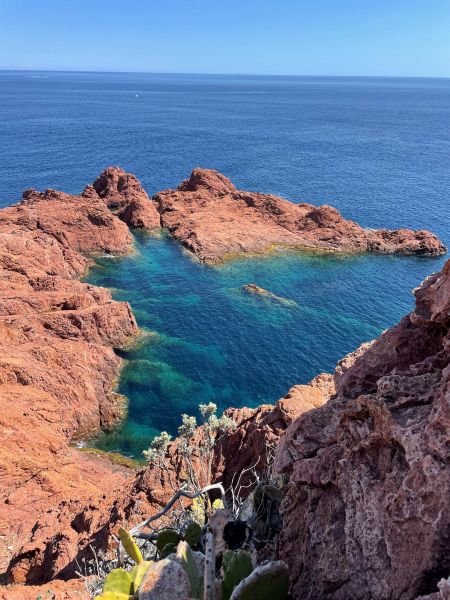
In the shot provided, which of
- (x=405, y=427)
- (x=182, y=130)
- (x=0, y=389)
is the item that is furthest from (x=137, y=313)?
(x=182, y=130)

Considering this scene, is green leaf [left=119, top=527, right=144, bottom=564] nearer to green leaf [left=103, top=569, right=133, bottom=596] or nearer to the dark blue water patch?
green leaf [left=103, top=569, right=133, bottom=596]

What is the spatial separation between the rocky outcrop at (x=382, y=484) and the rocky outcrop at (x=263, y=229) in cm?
6161

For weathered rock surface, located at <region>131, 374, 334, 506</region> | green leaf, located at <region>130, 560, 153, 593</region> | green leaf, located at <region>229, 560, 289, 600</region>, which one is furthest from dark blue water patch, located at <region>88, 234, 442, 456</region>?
green leaf, located at <region>229, 560, 289, 600</region>

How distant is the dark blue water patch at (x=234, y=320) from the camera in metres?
43.5

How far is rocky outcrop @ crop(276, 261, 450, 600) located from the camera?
7.64 m

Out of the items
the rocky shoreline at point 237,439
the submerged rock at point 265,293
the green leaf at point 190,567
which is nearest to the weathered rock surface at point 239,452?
the rocky shoreline at point 237,439

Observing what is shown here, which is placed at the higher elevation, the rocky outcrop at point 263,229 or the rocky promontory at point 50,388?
the rocky outcrop at point 263,229

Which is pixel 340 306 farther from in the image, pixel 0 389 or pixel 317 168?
pixel 317 168

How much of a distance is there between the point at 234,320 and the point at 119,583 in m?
46.0

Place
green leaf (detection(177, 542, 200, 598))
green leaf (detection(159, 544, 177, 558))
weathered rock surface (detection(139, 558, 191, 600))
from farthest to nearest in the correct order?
1. green leaf (detection(159, 544, 177, 558))
2. green leaf (detection(177, 542, 200, 598))
3. weathered rock surface (detection(139, 558, 191, 600))

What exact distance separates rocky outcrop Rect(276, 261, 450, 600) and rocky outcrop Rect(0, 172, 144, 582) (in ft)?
50.6

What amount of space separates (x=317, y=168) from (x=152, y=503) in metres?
118

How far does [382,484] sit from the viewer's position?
8.84 metres

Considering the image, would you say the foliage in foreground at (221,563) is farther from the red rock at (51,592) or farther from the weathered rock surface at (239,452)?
the weathered rock surface at (239,452)
